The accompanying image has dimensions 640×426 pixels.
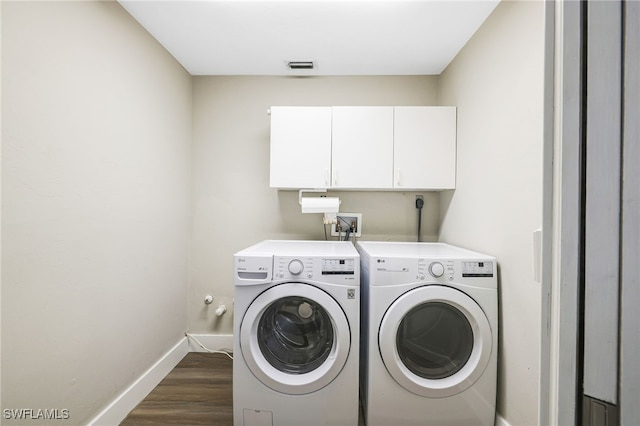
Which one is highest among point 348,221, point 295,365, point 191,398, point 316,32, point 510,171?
point 316,32

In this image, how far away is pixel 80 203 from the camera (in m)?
1.22

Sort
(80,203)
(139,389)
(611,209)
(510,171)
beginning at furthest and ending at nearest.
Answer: (139,389) → (510,171) → (80,203) → (611,209)

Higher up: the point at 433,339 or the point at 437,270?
the point at 437,270

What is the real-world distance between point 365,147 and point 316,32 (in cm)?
76

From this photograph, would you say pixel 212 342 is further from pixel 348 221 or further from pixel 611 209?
pixel 611 209

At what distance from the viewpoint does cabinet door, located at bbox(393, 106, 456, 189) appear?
1.85m

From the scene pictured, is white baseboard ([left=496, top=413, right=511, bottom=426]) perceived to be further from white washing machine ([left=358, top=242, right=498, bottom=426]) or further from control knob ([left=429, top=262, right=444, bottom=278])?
control knob ([left=429, top=262, right=444, bottom=278])

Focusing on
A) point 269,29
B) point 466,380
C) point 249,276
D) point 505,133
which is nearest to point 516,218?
point 505,133

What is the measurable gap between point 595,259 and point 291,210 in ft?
6.36

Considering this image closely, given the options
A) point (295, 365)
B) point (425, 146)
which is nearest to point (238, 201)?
point (295, 365)

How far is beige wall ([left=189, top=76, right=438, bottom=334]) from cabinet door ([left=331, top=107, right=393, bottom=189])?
347 mm

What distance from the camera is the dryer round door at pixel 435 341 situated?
1.33 metres

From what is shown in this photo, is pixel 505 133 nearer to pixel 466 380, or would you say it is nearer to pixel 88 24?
pixel 466 380

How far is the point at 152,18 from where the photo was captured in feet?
5.05
